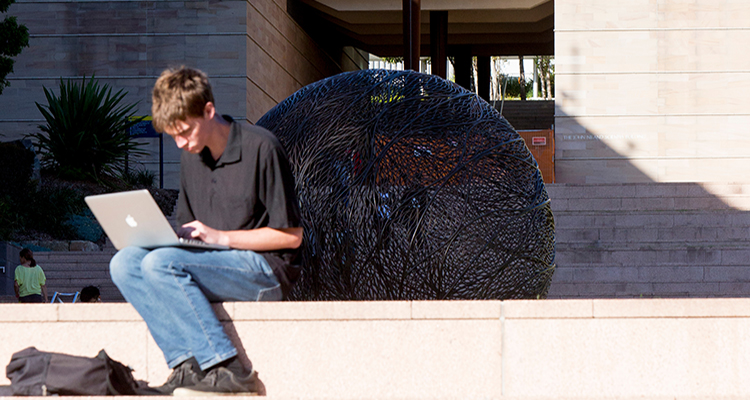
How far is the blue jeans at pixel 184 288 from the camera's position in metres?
3.28

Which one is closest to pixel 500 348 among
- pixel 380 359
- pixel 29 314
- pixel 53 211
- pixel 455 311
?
pixel 455 311

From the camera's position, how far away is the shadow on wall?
11172mm

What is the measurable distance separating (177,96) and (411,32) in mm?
17941

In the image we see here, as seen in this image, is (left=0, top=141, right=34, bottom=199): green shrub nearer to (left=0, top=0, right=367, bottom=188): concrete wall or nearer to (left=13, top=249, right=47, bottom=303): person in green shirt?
(left=13, top=249, right=47, bottom=303): person in green shirt

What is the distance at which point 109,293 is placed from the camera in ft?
40.4

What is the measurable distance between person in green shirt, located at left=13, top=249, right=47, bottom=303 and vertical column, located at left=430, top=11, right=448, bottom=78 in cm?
1723

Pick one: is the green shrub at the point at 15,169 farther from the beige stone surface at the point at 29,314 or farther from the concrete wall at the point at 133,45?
the beige stone surface at the point at 29,314

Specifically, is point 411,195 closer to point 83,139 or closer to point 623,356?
point 623,356

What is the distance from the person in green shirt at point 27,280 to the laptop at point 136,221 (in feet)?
25.3

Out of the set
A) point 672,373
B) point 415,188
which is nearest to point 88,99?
point 415,188

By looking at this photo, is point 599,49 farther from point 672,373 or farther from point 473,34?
point 672,373

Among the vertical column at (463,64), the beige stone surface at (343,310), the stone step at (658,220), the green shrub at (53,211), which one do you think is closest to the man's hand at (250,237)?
the beige stone surface at (343,310)

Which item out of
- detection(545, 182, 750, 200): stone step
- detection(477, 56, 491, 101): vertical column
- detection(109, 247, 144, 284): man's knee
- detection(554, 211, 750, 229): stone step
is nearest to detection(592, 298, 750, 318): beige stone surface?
detection(109, 247, 144, 284): man's knee

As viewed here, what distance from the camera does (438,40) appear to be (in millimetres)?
25766
